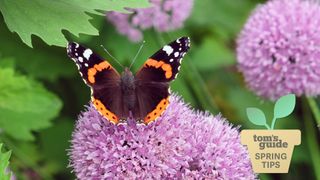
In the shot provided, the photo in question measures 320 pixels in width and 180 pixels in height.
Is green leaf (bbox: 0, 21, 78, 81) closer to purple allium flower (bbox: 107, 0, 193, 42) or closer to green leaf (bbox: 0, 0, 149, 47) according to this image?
purple allium flower (bbox: 107, 0, 193, 42)

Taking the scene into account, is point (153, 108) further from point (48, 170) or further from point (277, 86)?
point (48, 170)

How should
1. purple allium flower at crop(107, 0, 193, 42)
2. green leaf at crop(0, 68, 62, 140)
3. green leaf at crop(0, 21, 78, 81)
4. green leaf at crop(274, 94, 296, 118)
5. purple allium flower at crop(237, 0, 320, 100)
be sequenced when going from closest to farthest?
green leaf at crop(274, 94, 296, 118), purple allium flower at crop(237, 0, 320, 100), green leaf at crop(0, 68, 62, 140), purple allium flower at crop(107, 0, 193, 42), green leaf at crop(0, 21, 78, 81)

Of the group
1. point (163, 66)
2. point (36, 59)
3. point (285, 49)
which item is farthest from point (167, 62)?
point (36, 59)

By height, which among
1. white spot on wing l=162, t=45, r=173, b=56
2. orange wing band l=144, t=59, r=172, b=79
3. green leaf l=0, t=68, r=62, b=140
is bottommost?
orange wing band l=144, t=59, r=172, b=79

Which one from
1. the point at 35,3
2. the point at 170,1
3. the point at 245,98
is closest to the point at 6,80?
the point at 35,3

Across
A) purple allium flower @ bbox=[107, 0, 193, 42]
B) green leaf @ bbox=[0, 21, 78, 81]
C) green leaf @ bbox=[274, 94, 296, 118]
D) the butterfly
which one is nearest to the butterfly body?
the butterfly
